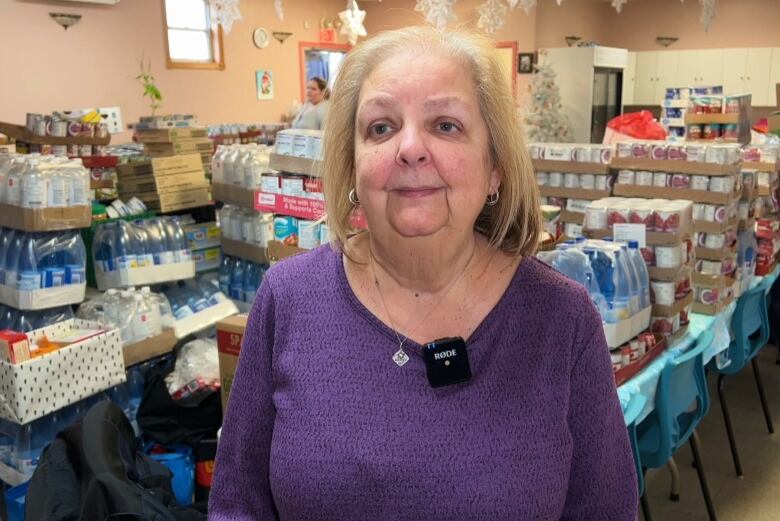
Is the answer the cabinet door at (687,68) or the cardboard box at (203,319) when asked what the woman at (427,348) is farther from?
the cabinet door at (687,68)

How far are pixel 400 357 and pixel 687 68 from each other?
11.5 meters

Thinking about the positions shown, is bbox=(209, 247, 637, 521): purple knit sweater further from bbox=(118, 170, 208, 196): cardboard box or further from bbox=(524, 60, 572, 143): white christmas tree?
bbox=(524, 60, 572, 143): white christmas tree

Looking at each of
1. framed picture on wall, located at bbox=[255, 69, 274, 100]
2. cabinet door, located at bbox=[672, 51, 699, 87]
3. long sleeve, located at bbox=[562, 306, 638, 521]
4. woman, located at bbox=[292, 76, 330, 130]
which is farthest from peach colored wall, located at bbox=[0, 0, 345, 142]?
long sleeve, located at bbox=[562, 306, 638, 521]

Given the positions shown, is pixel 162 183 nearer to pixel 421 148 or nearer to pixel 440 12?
pixel 440 12

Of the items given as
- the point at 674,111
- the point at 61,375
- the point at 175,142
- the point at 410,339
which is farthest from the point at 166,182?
the point at 674,111

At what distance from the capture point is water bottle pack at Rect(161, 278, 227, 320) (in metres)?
3.82

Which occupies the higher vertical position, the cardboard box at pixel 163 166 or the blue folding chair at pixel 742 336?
the cardboard box at pixel 163 166

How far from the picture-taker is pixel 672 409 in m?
2.58

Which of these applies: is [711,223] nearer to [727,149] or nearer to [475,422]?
[727,149]

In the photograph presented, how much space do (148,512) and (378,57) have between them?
4.79 feet

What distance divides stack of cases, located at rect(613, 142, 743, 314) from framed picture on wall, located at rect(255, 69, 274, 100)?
825cm

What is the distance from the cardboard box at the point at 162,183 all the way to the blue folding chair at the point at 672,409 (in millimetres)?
3020

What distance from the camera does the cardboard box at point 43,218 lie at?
121 inches

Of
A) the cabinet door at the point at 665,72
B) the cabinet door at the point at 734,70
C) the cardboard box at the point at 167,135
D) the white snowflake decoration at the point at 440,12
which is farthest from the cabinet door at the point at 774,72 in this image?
the cardboard box at the point at 167,135
